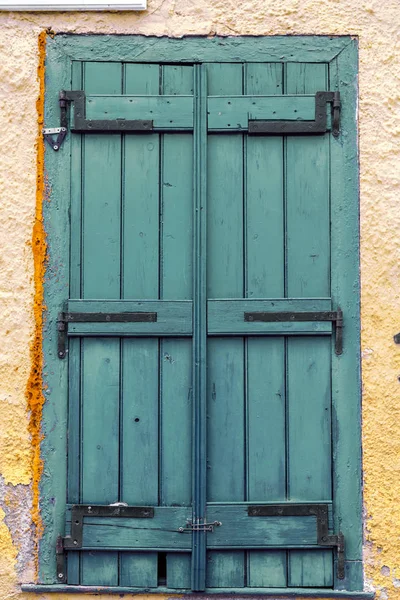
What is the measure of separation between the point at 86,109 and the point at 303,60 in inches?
34.2

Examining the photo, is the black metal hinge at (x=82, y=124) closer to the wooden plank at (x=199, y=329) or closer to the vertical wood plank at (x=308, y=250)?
the wooden plank at (x=199, y=329)

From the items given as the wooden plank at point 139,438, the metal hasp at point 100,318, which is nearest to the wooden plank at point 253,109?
the metal hasp at point 100,318

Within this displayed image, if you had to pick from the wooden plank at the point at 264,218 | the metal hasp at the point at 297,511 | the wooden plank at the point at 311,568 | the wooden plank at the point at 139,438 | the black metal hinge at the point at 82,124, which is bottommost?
the wooden plank at the point at 311,568

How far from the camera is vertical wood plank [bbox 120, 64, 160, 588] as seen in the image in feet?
8.61

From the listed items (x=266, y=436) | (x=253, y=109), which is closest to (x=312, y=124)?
(x=253, y=109)

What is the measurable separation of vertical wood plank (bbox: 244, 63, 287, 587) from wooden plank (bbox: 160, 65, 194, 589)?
227mm

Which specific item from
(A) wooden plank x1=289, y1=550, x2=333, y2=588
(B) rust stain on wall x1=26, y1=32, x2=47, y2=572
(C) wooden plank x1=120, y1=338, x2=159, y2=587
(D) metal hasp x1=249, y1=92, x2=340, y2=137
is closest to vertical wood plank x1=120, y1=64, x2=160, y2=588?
(C) wooden plank x1=120, y1=338, x2=159, y2=587

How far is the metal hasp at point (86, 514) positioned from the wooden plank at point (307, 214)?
100 centimetres

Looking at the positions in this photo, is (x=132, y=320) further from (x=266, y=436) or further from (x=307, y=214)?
(x=307, y=214)

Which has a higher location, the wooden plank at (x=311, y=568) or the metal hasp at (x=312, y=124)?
the metal hasp at (x=312, y=124)

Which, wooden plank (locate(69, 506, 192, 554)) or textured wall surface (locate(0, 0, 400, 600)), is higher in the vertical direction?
textured wall surface (locate(0, 0, 400, 600))

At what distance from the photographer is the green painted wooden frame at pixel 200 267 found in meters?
2.62

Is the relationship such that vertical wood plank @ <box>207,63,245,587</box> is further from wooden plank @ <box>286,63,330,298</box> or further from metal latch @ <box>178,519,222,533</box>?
wooden plank @ <box>286,63,330,298</box>

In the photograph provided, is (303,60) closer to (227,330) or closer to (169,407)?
(227,330)
